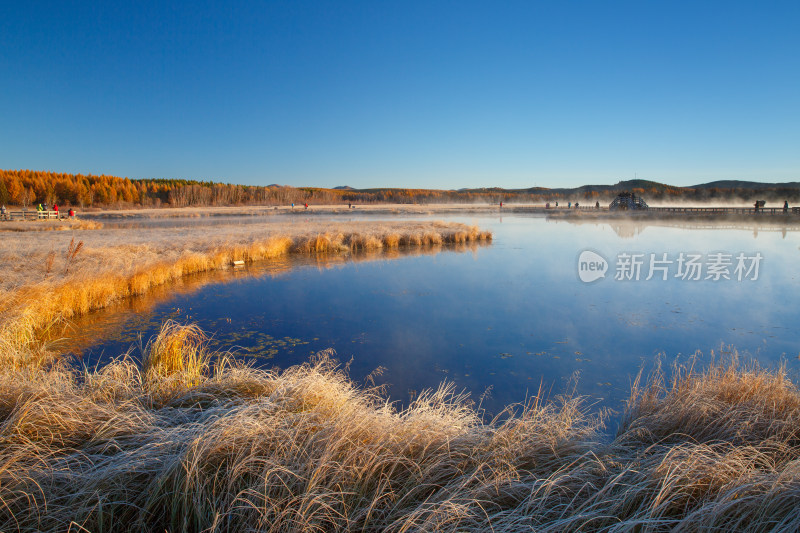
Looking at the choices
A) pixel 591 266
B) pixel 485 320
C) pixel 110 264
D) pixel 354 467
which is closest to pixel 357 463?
pixel 354 467

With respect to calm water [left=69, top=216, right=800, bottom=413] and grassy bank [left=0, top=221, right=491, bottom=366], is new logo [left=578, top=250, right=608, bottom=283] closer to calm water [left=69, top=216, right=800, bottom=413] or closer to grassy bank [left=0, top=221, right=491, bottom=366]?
calm water [left=69, top=216, right=800, bottom=413]

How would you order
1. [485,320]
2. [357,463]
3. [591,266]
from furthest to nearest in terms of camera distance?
[591,266] → [485,320] → [357,463]

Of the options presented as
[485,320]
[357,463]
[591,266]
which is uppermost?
[591,266]

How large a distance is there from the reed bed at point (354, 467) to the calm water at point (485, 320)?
2013 millimetres

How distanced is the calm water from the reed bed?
2.01m

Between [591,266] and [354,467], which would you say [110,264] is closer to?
[354,467]

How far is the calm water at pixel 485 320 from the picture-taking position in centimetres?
739

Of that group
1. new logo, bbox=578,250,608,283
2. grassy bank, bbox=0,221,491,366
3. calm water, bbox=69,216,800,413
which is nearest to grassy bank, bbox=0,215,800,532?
calm water, bbox=69,216,800,413

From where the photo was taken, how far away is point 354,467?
325 cm

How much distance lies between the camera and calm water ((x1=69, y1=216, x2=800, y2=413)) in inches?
291

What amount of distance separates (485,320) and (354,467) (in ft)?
24.6

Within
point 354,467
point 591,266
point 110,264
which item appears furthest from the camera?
point 591,266

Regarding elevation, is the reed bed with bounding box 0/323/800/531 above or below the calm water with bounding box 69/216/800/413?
above

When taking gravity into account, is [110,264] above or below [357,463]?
above
